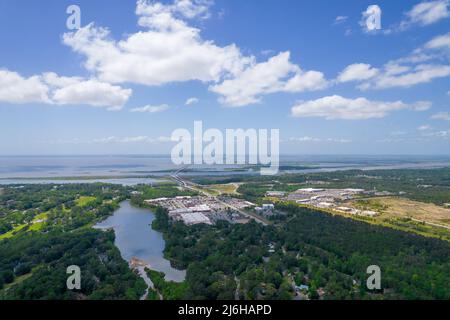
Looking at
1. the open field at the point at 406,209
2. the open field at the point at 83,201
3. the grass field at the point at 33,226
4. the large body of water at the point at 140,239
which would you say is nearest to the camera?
the large body of water at the point at 140,239

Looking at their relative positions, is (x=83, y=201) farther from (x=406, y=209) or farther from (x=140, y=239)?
(x=406, y=209)

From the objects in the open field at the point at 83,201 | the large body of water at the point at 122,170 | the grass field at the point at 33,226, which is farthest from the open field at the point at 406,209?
the large body of water at the point at 122,170

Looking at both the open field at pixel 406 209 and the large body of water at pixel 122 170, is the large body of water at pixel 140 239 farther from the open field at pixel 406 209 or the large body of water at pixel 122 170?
the large body of water at pixel 122 170

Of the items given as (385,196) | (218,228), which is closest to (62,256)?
(218,228)

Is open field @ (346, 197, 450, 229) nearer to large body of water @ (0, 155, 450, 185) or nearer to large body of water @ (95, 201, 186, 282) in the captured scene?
large body of water @ (95, 201, 186, 282)

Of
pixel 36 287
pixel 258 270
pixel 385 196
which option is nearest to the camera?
pixel 36 287

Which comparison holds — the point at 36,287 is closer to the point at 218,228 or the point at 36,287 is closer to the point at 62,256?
the point at 62,256

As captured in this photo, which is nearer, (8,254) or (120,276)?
(120,276)
